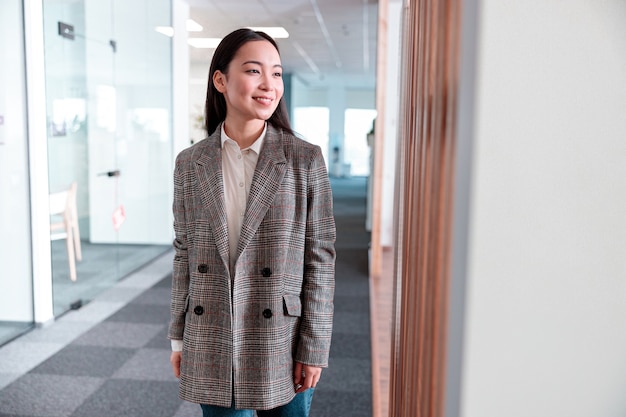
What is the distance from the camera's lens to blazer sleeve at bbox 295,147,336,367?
1.45m

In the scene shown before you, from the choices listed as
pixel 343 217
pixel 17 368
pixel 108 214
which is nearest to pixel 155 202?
pixel 108 214

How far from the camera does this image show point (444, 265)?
652 mm

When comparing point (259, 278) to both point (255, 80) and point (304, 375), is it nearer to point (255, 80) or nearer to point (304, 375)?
point (304, 375)

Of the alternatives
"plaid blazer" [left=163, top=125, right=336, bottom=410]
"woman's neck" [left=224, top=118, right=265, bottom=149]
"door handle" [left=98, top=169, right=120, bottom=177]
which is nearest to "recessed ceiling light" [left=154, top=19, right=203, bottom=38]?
"door handle" [left=98, top=169, right=120, bottom=177]

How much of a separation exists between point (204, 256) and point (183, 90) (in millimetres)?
6268

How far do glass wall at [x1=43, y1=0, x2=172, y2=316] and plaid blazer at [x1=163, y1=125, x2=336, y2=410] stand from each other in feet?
10.7

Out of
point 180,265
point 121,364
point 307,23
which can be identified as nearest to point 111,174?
point 121,364

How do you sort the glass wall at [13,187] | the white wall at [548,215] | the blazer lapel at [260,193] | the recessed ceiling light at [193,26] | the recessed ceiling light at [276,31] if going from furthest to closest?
1. the recessed ceiling light at [276,31]
2. the recessed ceiling light at [193,26]
3. the glass wall at [13,187]
4. the blazer lapel at [260,193]
5. the white wall at [548,215]

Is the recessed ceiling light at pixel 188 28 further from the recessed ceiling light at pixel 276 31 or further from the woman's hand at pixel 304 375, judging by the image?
the woman's hand at pixel 304 375

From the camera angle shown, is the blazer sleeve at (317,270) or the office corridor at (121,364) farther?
the office corridor at (121,364)

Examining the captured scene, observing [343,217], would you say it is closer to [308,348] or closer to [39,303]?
[39,303]

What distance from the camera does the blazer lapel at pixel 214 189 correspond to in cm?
140

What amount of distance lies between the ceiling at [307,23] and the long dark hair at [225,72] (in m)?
3.50

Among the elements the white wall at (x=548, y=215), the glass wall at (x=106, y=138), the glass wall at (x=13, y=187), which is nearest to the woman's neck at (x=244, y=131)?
the white wall at (x=548, y=215)
